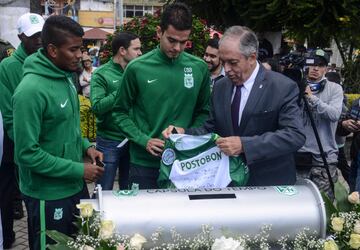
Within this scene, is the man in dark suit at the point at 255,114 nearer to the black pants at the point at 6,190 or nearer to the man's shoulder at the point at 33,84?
the man's shoulder at the point at 33,84

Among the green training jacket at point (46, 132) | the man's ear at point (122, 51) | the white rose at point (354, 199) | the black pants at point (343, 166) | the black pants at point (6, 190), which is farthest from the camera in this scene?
the black pants at point (343, 166)

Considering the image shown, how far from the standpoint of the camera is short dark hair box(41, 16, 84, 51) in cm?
247

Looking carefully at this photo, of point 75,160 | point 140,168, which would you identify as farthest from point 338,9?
point 75,160

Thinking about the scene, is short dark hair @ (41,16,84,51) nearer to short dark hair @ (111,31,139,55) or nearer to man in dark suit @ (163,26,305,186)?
man in dark suit @ (163,26,305,186)

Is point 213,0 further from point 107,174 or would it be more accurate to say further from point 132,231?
point 132,231

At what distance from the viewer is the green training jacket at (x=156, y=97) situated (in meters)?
3.00

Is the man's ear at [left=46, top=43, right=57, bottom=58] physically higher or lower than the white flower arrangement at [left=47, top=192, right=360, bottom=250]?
higher

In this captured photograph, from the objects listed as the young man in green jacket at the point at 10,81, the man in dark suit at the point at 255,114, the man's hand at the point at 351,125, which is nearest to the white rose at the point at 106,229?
the man in dark suit at the point at 255,114

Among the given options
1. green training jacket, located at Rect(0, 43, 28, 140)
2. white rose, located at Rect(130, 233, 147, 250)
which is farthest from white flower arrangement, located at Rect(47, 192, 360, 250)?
green training jacket, located at Rect(0, 43, 28, 140)

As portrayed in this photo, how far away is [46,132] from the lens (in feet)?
8.11

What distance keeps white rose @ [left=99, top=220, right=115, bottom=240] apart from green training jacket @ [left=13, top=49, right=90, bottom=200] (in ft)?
2.35

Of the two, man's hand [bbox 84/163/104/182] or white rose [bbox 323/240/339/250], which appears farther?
man's hand [bbox 84/163/104/182]

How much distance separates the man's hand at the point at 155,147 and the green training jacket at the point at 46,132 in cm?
42

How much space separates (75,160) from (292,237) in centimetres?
125
